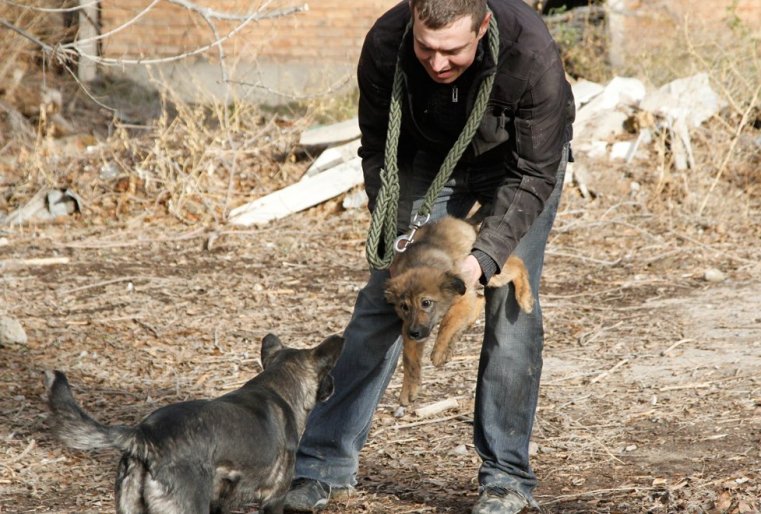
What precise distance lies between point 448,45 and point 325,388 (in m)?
1.67

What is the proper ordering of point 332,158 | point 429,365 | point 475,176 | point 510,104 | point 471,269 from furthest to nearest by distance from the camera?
point 332,158 → point 429,365 → point 475,176 → point 471,269 → point 510,104

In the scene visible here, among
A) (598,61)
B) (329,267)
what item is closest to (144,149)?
(329,267)

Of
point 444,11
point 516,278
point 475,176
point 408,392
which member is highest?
point 444,11

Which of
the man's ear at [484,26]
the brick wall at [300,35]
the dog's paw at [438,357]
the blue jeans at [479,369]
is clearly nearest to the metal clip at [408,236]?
the blue jeans at [479,369]

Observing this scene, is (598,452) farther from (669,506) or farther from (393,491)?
(393,491)

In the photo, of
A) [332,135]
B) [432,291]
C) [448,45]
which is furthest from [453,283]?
[332,135]

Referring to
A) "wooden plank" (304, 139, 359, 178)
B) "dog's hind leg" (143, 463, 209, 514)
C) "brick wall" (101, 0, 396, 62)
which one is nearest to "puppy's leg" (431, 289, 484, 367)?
"dog's hind leg" (143, 463, 209, 514)

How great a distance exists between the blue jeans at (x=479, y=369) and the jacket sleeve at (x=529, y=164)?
0.23m

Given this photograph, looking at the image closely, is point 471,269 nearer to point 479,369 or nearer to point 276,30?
point 479,369

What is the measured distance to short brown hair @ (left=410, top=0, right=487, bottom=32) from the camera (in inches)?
160

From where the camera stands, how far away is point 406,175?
16.4 ft

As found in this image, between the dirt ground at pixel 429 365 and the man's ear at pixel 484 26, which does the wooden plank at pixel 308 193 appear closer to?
the dirt ground at pixel 429 365

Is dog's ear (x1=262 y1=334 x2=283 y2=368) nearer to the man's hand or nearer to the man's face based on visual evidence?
the man's hand

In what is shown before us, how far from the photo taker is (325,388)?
15.8ft
